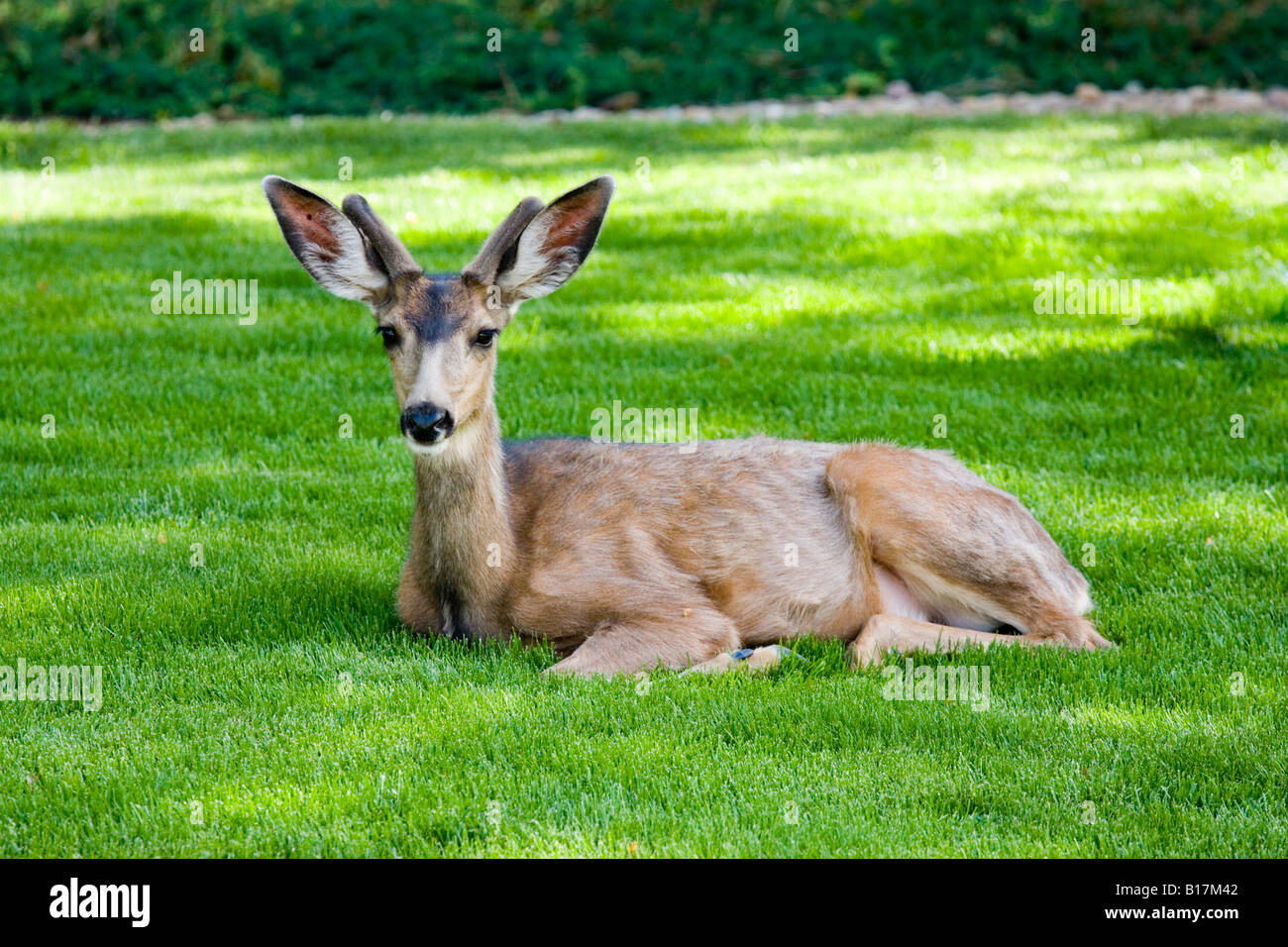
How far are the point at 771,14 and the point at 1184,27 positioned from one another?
476cm

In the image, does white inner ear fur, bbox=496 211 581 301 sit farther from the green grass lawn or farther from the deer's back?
the green grass lawn

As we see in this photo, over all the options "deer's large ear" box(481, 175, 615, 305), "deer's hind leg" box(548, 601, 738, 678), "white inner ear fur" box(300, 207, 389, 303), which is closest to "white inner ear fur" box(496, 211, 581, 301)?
"deer's large ear" box(481, 175, 615, 305)

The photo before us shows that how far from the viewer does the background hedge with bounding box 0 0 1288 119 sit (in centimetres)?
1753

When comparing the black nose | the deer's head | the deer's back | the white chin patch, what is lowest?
the deer's back

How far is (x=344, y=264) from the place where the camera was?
18.9 ft

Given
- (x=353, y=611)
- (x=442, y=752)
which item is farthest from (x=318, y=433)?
(x=442, y=752)

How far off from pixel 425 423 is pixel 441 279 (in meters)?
0.69

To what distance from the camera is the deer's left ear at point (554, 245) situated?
5.79m

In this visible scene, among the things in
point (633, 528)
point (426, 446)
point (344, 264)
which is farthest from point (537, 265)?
point (633, 528)

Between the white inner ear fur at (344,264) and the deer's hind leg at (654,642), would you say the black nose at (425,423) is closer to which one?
the white inner ear fur at (344,264)

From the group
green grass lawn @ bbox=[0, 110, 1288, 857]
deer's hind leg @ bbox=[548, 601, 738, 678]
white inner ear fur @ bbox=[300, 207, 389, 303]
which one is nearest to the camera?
green grass lawn @ bbox=[0, 110, 1288, 857]

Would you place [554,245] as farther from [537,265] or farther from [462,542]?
[462,542]

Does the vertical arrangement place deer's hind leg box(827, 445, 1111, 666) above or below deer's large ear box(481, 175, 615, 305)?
below
